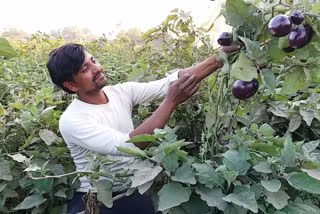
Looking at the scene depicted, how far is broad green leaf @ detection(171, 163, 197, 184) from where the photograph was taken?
33.9 inches

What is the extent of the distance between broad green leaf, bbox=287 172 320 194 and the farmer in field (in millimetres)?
475

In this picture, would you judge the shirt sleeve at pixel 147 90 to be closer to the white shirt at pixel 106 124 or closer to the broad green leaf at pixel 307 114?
the white shirt at pixel 106 124

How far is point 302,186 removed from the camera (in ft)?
2.68

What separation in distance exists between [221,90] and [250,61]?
19cm

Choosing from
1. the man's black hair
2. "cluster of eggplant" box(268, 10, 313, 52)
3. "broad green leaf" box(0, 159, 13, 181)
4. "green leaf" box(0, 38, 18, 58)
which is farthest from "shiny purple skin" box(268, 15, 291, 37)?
"broad green leaf" box(0, 159, 13, 181)

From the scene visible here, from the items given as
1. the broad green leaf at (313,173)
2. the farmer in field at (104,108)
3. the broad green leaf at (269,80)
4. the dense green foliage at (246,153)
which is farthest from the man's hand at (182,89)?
the broad green leaf at (313,173)

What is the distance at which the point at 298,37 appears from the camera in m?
0.75

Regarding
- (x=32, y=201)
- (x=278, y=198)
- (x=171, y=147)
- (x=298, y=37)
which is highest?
(x=298, y=37)

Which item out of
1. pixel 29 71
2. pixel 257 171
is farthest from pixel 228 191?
pixel 29 71

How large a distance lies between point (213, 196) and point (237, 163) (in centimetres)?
9

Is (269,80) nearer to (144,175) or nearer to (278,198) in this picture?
(278,198)

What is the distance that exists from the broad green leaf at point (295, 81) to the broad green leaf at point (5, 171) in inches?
38.4

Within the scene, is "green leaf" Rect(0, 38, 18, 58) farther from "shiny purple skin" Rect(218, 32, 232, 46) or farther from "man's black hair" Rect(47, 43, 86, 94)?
"man's black hair" Rect(47, 43, 86, 94)

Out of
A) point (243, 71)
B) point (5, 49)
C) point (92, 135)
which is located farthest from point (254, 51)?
point (92, 135)
